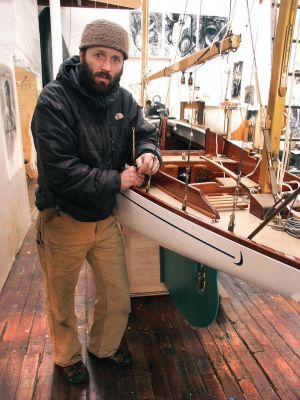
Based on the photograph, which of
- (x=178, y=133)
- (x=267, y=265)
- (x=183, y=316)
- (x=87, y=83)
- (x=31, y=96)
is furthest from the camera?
(x=31, y=96)

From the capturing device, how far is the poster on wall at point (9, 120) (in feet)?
9.78

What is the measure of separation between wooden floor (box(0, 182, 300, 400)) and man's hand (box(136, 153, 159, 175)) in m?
1.17

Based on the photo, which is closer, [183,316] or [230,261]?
[230,261]

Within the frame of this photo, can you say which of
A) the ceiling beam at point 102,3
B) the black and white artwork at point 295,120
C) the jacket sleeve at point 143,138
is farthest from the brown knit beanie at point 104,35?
the ceiling beam at point 102,3

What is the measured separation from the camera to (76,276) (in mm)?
1764

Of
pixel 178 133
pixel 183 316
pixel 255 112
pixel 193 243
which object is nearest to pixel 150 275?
pixel 183 316

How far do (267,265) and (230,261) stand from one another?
0.17m

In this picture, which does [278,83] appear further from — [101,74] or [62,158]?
[62,158]

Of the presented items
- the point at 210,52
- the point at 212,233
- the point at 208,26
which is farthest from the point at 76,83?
the point at 208,26

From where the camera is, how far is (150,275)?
267 cm

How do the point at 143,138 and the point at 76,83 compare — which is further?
the point at 143,138

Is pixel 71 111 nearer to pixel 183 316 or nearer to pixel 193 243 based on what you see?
pixel 193 243

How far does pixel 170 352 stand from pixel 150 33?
7.64 m

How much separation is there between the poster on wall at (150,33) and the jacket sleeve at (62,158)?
730cm
